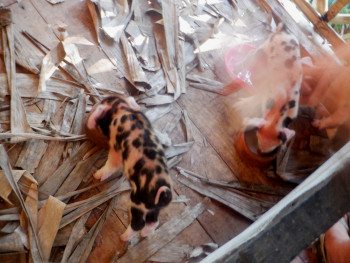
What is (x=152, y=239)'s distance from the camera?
2.27m

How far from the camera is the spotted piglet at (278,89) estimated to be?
248 cm

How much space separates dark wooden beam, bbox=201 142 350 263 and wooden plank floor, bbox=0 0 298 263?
3.22 ft

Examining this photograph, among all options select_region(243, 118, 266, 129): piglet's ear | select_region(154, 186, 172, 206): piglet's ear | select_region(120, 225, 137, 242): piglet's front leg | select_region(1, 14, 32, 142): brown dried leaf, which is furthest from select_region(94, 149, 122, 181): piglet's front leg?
select_region(243, 118, 266, 129): piglet's ear

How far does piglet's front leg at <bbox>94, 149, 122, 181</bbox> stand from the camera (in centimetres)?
225

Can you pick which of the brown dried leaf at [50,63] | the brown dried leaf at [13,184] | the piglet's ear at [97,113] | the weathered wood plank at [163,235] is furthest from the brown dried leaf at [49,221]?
the brown dried leaf at [50,63]

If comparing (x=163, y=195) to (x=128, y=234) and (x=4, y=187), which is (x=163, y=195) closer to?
(x=128, y=234)

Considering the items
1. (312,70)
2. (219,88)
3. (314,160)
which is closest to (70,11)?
(219,88)

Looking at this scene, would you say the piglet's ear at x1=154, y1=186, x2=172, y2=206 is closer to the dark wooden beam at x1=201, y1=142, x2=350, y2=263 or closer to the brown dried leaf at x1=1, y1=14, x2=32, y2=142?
the dark wooden beam at x1=201, y1=142, x2=350, y2=263

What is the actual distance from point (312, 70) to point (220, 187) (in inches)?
59.0

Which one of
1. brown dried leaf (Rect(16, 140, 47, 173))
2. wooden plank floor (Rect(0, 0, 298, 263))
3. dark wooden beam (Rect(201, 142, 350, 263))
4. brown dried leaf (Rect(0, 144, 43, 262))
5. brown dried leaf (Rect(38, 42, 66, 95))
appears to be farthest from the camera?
brown dried leaf (Rect(38, 42, 66, 95))

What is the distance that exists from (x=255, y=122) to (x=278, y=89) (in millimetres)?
340

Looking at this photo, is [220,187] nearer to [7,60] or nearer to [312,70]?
[312,70]

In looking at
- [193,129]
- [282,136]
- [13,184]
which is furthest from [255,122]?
[13,184]

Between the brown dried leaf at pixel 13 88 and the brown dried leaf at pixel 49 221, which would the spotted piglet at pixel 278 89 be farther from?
the brown dried leaf at pixel 13 88
